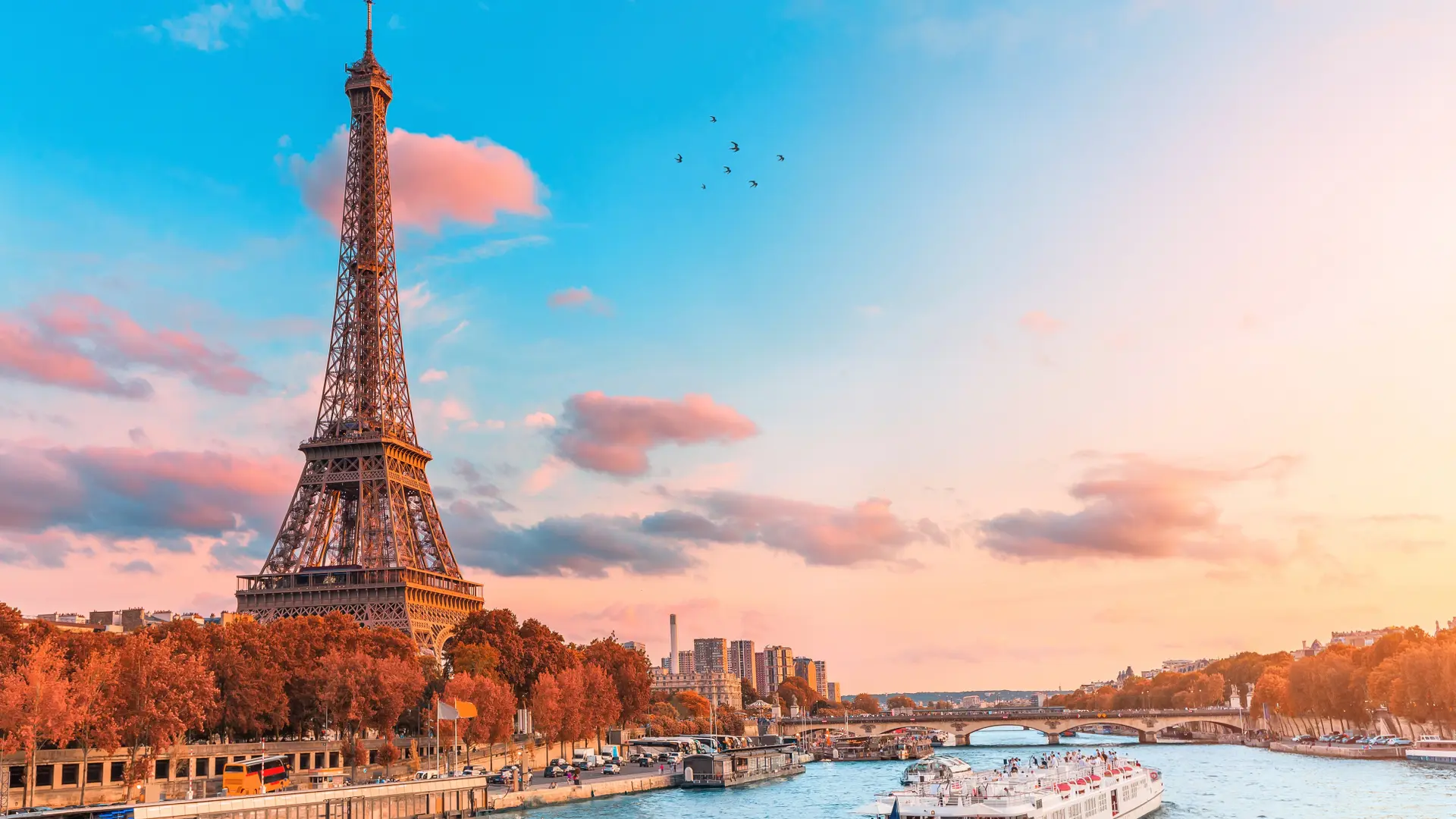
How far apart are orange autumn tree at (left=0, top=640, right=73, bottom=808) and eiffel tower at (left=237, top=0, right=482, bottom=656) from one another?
46.4 m

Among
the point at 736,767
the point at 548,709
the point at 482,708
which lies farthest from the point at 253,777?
the point at 736,767

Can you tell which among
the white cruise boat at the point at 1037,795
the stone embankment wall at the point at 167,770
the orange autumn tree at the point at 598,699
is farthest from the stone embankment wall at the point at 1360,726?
the stone embankment wall at the point at 167,770

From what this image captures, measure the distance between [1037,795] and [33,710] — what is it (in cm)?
4574

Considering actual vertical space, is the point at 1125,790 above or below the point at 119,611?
below

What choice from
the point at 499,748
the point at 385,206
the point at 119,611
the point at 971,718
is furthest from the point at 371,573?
the point at 971,718

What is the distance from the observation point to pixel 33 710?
5531 centimetres

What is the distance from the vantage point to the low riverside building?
3991 inches

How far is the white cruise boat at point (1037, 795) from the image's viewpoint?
54.2 metres

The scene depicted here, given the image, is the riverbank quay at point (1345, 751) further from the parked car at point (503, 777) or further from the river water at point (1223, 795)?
the parked car at point (503, 777)

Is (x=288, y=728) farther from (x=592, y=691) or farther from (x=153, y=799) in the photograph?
(x=592, y=691)

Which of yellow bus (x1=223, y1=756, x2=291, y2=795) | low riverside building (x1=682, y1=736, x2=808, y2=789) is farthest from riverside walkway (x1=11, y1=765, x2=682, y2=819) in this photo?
low riverside building (x1=682, y1=736, x2=808, y2=789)

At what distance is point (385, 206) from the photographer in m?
130

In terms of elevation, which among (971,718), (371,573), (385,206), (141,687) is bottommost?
(971,718)

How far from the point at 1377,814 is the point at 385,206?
10464 centimetres
